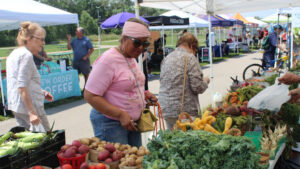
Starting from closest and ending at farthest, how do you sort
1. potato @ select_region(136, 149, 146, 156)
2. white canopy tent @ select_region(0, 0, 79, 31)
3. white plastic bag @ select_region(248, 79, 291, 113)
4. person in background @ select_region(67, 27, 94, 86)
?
potato @ select_region(136, 149, 146, 156)
white plastic bag @ select_region(248, 79, 291, 113)
white canopy tent @ select_region(0, 0, 79, 31)
person in background @ select_region(67, 27, 94, 86)

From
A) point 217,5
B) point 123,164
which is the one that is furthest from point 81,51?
point 123,164

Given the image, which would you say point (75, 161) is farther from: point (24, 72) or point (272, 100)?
point (272, 100)

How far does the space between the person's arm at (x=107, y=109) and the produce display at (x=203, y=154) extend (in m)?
0.44

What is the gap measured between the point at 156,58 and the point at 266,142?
1200 centimetres

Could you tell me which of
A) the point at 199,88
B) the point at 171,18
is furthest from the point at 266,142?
the point at 171,18

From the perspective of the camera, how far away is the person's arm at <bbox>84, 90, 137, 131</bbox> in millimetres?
2328

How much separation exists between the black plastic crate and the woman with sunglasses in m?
0.38

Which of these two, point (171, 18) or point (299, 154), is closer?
point (299, 154)

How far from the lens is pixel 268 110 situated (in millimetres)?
3293

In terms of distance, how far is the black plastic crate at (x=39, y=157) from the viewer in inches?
76.2

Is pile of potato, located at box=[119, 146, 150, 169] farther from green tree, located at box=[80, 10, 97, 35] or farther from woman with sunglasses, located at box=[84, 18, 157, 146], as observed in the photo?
green tree, located at box=[80, 10, 97, 35]

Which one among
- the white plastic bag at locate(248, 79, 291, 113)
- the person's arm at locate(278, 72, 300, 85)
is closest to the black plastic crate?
the white plastic bag at locate(248, 79, 291, 113)

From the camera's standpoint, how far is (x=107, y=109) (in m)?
2.34

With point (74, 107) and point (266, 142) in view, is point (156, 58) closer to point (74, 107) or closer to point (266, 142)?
point (74, 107)
